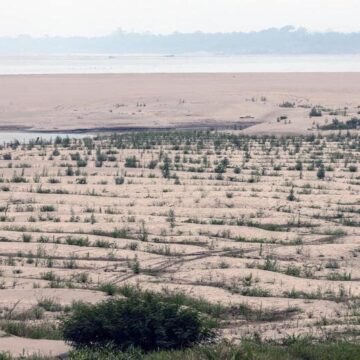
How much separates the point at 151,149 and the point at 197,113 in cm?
1657

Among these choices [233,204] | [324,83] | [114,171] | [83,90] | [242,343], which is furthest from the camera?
[324,83]

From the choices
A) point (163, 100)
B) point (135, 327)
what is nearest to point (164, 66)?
point (163, 100)

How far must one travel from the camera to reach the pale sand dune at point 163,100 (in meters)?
39.8

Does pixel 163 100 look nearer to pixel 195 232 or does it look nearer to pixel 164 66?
pixel 195 232

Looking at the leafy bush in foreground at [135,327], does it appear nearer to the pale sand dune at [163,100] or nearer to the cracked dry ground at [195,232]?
the cracked dry ground at [195,232]

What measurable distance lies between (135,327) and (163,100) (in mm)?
40134

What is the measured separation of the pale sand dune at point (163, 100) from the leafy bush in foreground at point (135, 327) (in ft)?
82.3

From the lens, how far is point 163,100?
47906 mm

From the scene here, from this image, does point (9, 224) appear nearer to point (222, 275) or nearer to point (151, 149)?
point (222, 275)

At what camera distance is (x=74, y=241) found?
14.0 metres

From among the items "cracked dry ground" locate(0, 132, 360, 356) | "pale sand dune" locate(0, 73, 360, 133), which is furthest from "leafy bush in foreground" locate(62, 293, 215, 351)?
"pale sand dune" locate(0, 73, 360, 133)

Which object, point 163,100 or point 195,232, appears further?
point 163,100

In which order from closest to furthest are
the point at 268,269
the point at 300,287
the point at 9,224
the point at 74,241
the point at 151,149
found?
the point at 300,287 < the point at 268,269 < the point at 74,241 < the point at 9,224 < the point at 151,149

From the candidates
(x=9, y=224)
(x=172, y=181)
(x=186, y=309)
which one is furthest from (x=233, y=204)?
(x=186, y=309)
